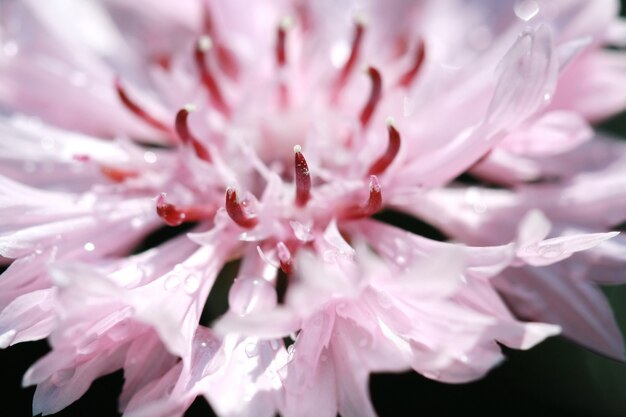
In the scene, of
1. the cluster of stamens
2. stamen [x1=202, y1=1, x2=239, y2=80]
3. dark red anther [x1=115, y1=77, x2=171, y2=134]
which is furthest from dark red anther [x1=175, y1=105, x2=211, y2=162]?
stamen [x1=202, y1=1, x2=239, y2=80]

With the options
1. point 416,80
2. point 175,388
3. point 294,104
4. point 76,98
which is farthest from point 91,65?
point 175,388

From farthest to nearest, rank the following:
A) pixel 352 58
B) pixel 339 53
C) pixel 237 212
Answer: pixel 339 53 → pixel 352 58 → pixel 237 212

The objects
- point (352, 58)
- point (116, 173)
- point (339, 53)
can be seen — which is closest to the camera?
point (116, 173)

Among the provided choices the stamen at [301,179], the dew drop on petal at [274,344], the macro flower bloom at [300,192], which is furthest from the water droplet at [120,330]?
the stamen at [301,179]

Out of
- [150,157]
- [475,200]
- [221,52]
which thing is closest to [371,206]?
[475,200]

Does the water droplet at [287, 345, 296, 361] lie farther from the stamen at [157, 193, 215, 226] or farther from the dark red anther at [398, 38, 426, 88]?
the dark red anther at [398, 38, 426, 88]

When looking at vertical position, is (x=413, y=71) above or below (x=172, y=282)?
above

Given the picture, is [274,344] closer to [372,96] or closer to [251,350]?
[251,350]
